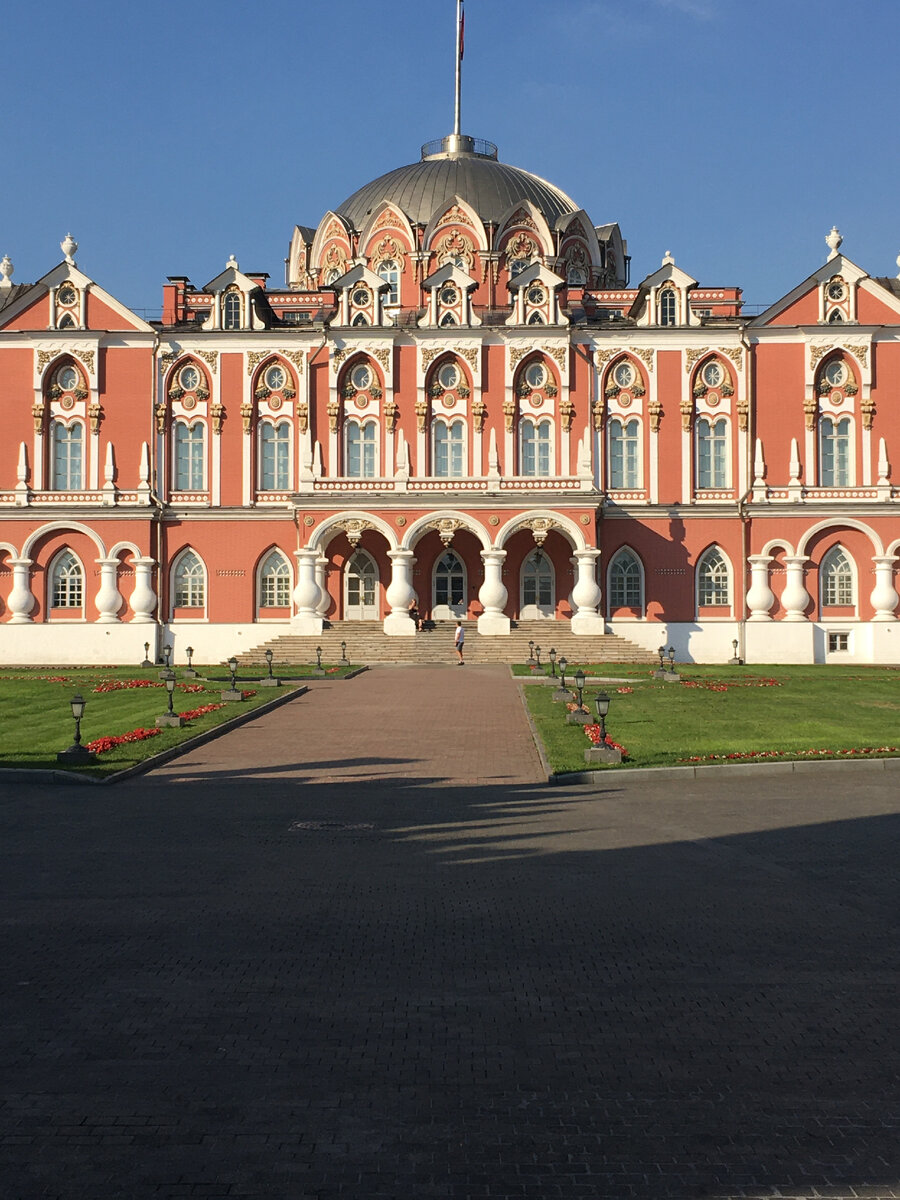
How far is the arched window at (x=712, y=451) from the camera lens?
52531mm

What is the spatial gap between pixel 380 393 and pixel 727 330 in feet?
51.5

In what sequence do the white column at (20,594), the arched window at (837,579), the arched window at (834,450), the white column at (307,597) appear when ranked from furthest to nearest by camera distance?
the arched window at (834,450)
the arched window at (837,579)
the white column at (20,594)
the white column at (307,597)

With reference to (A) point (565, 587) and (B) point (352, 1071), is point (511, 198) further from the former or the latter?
(B) point (352, 1071)

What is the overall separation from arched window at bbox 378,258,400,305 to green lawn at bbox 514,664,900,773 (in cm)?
2586

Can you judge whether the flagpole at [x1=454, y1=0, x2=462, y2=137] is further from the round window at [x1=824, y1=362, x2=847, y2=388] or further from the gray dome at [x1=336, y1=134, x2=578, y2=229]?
the round window at [x1=824, y1=362, x2=847, y2=388]

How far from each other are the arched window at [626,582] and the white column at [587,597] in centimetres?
331

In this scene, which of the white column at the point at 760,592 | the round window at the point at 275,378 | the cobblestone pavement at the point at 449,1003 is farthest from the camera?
the round window at the point at 275,378

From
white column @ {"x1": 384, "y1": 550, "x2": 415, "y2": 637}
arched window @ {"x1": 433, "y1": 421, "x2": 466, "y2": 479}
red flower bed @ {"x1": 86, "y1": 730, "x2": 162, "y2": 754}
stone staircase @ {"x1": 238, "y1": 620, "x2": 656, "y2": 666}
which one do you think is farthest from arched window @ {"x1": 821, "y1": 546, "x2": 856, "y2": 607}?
red flower bed @ {"x1": 86, "y1": 730, "x2": 162, "y2": 754}

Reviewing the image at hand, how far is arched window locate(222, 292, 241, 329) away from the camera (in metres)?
53.8

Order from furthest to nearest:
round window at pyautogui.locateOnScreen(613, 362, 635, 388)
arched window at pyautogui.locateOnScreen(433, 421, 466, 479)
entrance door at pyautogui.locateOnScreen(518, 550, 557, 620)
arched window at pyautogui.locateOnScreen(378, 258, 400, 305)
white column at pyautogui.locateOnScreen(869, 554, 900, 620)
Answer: arched window at pyautogui.locateOnScreen(378, 258, 400, 305), arched window at pyautogui.locateOnScreen(433, 421, 466, 479), round window at pyautogui.locateOnScreen(613, 362, 635, 388), entrance door at pyautogui.locateOnScreen(518, 550, 557, 620), white column at pyautogui.locateOnScreen(869, 554, 900, 620)

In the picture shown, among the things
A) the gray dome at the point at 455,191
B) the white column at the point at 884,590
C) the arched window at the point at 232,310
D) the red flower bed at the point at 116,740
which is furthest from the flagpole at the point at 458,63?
the red flower bed at the point at 116,740

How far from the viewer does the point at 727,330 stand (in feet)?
171

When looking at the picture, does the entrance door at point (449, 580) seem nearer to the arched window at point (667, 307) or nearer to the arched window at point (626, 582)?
the arched window at point (626, 582)

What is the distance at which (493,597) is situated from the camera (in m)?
47.9
